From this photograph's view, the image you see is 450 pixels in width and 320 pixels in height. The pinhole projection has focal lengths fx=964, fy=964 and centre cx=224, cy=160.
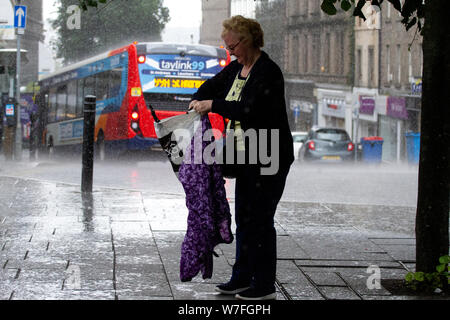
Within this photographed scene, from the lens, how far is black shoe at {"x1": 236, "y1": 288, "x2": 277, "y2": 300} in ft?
19.3

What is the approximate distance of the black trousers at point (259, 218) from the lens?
5.80m

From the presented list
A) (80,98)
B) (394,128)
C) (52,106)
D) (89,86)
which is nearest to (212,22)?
(394,128)

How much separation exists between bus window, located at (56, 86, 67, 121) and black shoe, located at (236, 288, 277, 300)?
25470 mm

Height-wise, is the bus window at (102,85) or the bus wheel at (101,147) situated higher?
the bus window at (102,85)

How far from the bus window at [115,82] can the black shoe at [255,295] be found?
729 inches

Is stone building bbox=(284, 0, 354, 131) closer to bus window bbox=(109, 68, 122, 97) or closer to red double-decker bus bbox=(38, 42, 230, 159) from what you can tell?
bus window bbox=(109, 68, 122, 97)

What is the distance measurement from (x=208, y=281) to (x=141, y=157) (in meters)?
18.1

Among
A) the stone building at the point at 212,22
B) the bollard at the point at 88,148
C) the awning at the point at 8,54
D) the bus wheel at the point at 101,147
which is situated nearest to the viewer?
the bollard at the point at 88,148

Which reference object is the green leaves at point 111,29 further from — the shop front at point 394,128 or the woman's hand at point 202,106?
the woman's hand at point 202,106

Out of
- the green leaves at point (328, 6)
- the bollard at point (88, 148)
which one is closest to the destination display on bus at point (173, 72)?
the bollard at point (88, 148)

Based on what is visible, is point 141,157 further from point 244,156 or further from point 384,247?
point 244,156

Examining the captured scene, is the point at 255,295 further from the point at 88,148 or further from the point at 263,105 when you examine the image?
the point at 88,148

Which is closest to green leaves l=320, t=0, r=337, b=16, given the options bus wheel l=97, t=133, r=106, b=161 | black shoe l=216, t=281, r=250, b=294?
black shoe l=216, t=281, r=250, b=294

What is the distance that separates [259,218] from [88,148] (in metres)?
7.15
